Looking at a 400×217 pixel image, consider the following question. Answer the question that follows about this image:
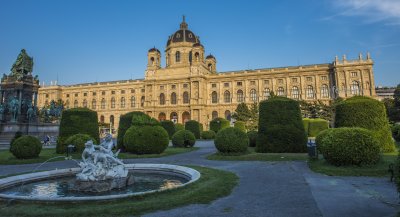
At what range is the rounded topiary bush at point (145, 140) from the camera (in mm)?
15461

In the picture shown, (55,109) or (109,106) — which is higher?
(109,106)

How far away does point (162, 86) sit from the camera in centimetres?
6162

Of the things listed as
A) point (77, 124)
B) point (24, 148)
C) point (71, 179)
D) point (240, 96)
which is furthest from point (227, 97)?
point (71, 179)

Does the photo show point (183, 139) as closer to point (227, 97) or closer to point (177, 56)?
point (227, 97)

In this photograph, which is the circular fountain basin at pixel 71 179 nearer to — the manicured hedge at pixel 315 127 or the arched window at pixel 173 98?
the manicured hedge at pixel 315 127

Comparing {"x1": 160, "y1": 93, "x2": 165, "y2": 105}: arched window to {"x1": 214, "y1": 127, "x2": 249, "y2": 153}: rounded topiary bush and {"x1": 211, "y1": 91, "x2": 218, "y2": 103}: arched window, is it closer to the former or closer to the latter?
{"x1": 211, "y1": 91, "x2": 218, "y2": 103}: arched window

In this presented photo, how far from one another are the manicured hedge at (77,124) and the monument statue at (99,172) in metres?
10.4

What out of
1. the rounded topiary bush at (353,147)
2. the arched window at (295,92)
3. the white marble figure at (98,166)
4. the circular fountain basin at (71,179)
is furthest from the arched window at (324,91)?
the white marble figure at (98,166)

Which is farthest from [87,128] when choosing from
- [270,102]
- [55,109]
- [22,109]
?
[55,109]

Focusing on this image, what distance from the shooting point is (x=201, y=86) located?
58156mm

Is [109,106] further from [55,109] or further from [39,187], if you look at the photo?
[39,187]

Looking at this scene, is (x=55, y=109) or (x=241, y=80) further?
(x=241, y=80)

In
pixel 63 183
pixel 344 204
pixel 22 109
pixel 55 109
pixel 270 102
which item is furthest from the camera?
pixel 55 109

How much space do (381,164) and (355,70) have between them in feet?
157
